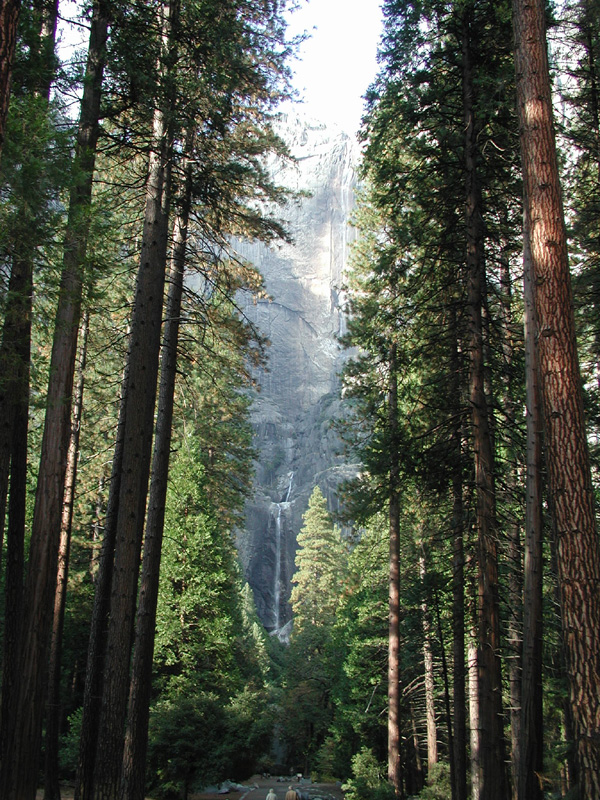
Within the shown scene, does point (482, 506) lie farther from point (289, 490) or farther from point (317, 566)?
point (289, 490)

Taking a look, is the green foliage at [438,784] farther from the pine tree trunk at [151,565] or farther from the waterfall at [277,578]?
the waterfall at [277,578]

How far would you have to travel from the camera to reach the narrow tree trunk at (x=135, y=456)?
21.1ft

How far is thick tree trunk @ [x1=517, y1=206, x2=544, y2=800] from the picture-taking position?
18.3ft

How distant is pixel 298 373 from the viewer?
85.5 meters

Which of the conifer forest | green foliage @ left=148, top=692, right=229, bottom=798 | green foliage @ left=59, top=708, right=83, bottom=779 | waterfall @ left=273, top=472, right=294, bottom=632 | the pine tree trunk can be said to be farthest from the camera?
waterfall @ left=273, top=472, right=294, bottom=632

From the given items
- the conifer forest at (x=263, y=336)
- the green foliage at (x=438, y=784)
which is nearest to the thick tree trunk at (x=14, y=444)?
the conifer forest at (x=263, y=336)

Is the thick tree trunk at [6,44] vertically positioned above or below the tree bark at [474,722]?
above

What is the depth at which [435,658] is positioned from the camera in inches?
603

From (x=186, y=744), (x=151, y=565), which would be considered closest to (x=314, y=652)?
(x=186, y=744)

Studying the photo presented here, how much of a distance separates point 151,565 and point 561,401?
5.65 metres

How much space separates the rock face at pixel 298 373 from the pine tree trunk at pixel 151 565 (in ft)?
170

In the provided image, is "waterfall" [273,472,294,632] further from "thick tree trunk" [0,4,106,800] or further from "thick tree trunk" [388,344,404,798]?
"thick tree trunk" [0,4,106,800]

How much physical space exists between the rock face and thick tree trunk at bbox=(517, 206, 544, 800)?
54.1 m

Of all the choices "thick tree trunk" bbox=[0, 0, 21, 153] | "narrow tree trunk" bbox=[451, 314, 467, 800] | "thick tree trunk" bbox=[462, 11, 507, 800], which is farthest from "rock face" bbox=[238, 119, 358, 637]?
"thick tree trunk" bbox=[0, 0, 21, 153]
